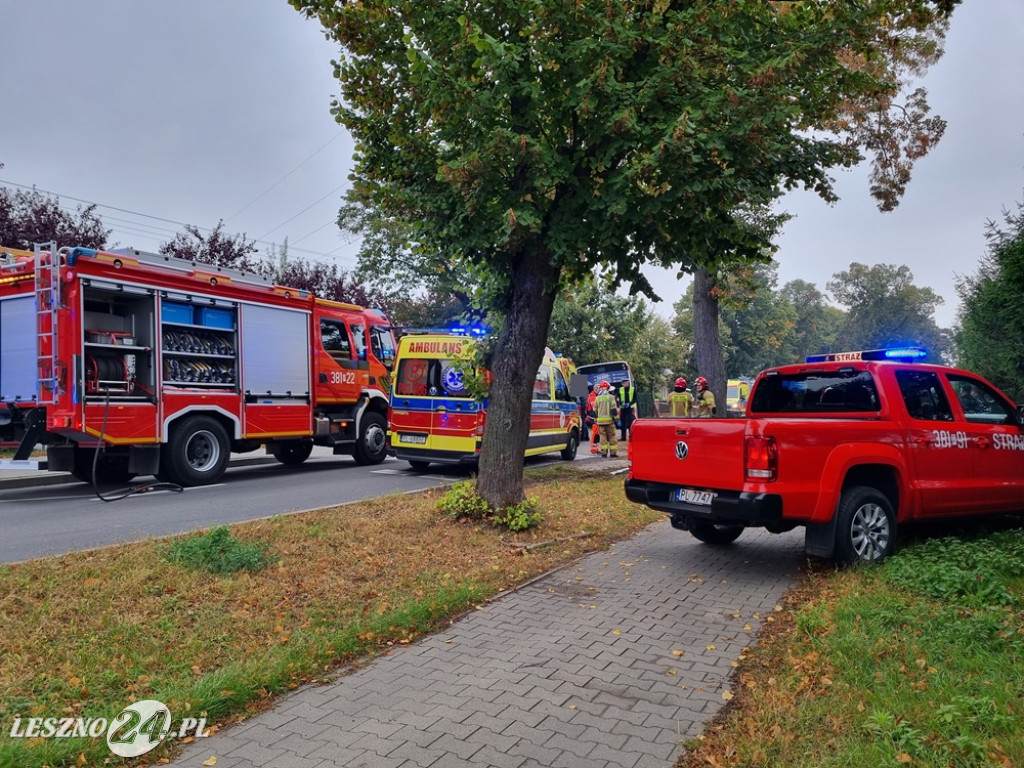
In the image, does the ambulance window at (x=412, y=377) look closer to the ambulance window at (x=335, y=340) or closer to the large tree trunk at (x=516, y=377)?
the ambulance window at (x=335, y=340)

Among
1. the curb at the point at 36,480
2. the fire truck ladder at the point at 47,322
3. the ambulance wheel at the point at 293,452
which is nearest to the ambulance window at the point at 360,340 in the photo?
the ambulance wheel at the point at 293,452

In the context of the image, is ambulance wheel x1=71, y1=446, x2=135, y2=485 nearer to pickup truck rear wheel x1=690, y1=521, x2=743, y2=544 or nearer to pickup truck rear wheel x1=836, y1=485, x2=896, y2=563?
pickup truck rear wheel x1=690, y1=521, x2=743, y2=544

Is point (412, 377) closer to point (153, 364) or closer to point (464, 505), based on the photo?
point (153, 364)

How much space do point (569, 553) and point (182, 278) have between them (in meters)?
7.98

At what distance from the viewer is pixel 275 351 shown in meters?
13.3

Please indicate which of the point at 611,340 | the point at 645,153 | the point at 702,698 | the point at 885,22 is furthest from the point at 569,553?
the point at 611,340

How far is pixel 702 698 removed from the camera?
154 inches

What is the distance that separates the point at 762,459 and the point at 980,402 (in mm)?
3127

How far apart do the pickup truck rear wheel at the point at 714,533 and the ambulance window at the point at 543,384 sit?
751cm

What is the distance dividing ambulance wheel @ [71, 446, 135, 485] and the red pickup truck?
8.70 meters

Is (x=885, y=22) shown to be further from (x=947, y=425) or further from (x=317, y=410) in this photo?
(x=317, y=410)

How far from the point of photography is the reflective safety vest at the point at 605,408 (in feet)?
54.6
